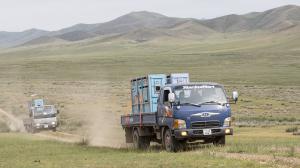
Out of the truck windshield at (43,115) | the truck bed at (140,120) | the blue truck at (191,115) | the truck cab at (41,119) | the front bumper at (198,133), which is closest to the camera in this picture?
the front bumper at (198,133)

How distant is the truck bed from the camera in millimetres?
21938

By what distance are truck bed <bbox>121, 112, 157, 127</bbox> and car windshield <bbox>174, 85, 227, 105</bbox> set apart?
5.37 feet

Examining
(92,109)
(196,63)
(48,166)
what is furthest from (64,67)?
(48,166)

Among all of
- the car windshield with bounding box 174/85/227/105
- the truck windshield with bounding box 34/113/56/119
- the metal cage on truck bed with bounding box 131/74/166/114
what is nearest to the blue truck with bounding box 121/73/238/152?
the car windshield with bounding box 174/85/227/105

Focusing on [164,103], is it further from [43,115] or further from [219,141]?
[43,115]

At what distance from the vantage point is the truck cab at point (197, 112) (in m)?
19.9

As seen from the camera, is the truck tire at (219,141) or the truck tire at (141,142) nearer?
the truck tire at (219,141)

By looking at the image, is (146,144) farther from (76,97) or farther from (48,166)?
(76,97)

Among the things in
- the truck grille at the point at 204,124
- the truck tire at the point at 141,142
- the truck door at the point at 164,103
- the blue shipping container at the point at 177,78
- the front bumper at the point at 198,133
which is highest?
the blue shipping container at the point at 177,78

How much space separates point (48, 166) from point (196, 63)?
395 feet

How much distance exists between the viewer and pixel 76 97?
247 ft

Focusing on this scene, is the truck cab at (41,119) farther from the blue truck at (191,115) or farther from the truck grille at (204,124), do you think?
the truck grille at (204,124)

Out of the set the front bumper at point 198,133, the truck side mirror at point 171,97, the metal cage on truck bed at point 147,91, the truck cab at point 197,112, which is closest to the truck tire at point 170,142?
the truck cab at point 197,112

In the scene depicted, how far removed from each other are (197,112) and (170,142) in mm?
1443
